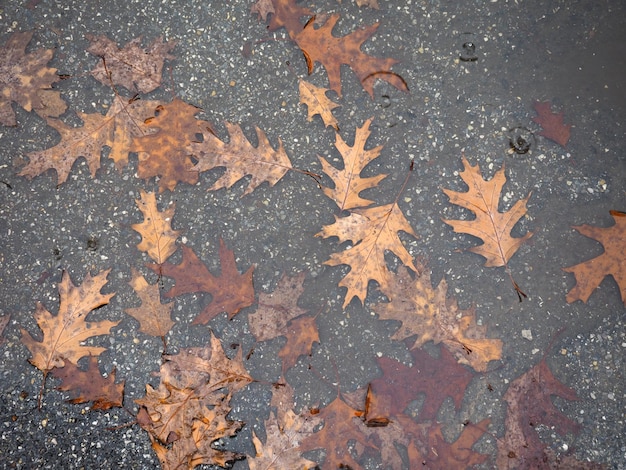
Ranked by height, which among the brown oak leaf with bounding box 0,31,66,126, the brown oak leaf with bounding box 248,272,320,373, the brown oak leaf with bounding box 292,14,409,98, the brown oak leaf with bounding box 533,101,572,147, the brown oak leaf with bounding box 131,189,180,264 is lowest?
the brown oak leaf with bounding box 248,272,320,373

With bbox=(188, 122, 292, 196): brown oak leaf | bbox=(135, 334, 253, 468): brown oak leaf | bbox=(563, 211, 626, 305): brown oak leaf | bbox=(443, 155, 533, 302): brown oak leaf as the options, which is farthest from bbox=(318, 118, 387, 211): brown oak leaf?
bbox=(563, 211, 626, 305): brown oak leaf

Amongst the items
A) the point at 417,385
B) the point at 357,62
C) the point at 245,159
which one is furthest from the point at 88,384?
the point at 357,62

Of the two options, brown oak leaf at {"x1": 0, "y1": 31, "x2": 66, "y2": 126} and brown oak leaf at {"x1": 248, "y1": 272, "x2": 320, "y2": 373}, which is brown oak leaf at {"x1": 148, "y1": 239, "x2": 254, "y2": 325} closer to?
brown oak leaf at {"x1": 248, "y1": 272, "x2": 320, "y2": 373}

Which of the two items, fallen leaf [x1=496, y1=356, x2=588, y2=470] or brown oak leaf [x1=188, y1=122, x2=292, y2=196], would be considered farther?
brown oak leaf [x1=188, y1=122, x2=292, y2=196]

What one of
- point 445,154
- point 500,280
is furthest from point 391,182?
point 500,280

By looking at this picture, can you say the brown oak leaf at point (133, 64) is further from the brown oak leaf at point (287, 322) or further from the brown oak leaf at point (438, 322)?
the brown oak leaf at point (438, 322)

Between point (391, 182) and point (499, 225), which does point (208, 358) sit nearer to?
point (391, 182)
